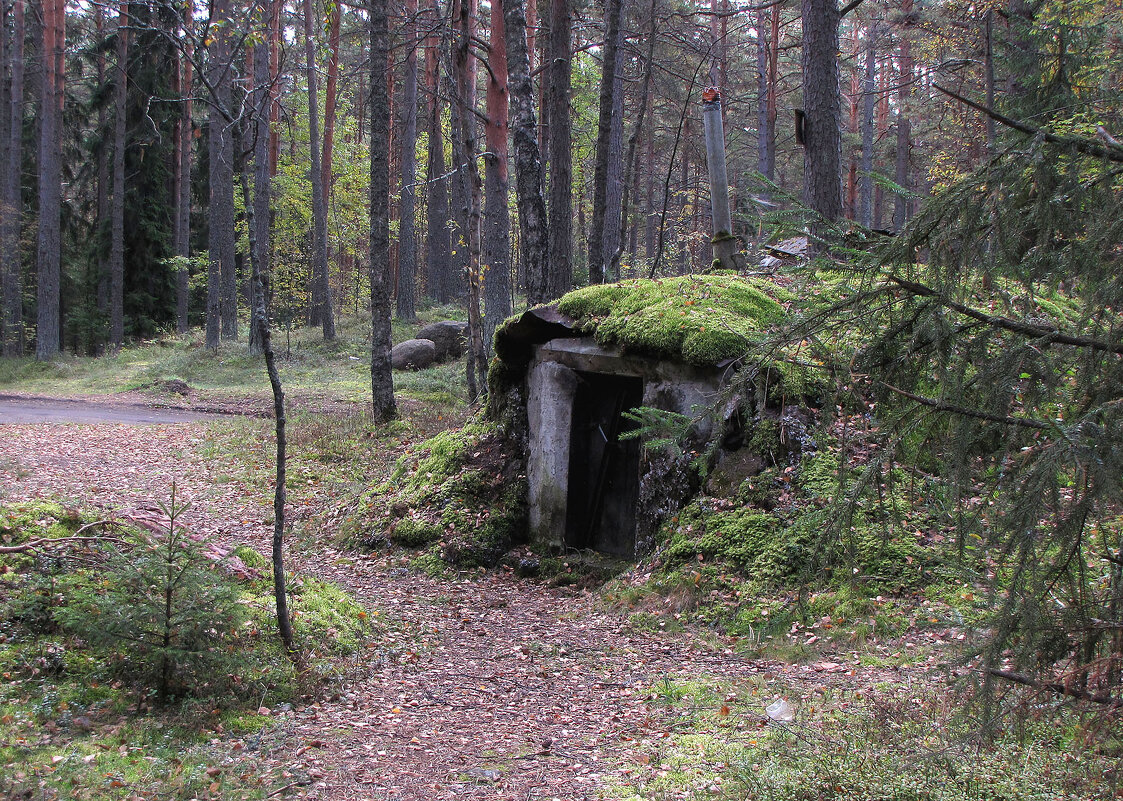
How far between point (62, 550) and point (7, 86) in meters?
27.2

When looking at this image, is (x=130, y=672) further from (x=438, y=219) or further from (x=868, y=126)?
(x=868, y=126)

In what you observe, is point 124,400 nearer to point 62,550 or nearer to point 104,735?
point 62,550

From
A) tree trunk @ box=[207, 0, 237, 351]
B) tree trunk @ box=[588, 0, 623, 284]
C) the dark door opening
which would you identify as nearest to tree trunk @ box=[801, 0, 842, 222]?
tree trunk @ box=[588, 0, 623, 284]

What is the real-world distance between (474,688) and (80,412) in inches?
506

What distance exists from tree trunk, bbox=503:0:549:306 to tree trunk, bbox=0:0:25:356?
761 inches

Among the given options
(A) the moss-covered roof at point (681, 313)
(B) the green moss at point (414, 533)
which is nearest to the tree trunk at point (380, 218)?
(B) the green moss at point (414, 533)

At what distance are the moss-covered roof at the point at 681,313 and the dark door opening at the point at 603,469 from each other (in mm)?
765

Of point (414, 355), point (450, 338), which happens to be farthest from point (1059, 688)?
point (450, 338)

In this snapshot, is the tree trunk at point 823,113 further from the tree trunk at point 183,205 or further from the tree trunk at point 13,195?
the tree trunk at point 13,195

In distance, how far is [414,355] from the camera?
768 inches

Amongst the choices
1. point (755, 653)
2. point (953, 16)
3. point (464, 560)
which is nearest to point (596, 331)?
point (464, 560)

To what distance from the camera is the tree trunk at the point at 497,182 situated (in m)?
12.2

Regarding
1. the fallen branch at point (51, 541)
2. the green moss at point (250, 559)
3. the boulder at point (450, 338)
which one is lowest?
the green moss at point (250, 559)

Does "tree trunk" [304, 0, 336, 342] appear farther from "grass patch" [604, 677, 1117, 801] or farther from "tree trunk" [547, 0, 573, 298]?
"grass patch" [604, 677, 1117, 801]
